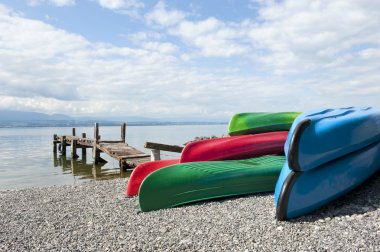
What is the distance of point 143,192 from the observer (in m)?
6.08

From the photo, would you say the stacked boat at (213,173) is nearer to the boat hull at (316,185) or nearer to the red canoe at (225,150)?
the red canoe at (225,150)

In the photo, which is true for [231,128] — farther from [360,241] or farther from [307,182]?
[360,241]

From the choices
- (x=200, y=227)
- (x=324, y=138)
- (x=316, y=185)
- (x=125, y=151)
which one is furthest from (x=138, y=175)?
(x=125, y=151)

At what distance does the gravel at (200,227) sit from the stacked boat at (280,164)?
0.23 meters

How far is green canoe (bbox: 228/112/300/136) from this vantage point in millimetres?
8438

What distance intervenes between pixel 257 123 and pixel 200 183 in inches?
115

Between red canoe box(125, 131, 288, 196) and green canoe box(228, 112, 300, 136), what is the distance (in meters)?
0.50

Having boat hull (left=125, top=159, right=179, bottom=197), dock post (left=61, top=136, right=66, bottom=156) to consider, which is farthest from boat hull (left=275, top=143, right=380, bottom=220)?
dock post (left=61, top=136, right=66, bottom=156)

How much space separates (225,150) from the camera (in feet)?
24.7

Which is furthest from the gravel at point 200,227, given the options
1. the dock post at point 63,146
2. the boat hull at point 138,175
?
the dock post at point 63,146

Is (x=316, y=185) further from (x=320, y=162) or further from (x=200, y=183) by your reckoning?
(x=200, y=183)

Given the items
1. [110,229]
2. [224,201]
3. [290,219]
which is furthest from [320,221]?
[110,229]

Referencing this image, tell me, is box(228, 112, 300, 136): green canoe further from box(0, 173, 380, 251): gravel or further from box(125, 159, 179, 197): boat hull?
box(0, 173, 380, 251): gravel

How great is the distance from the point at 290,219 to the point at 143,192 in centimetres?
249
